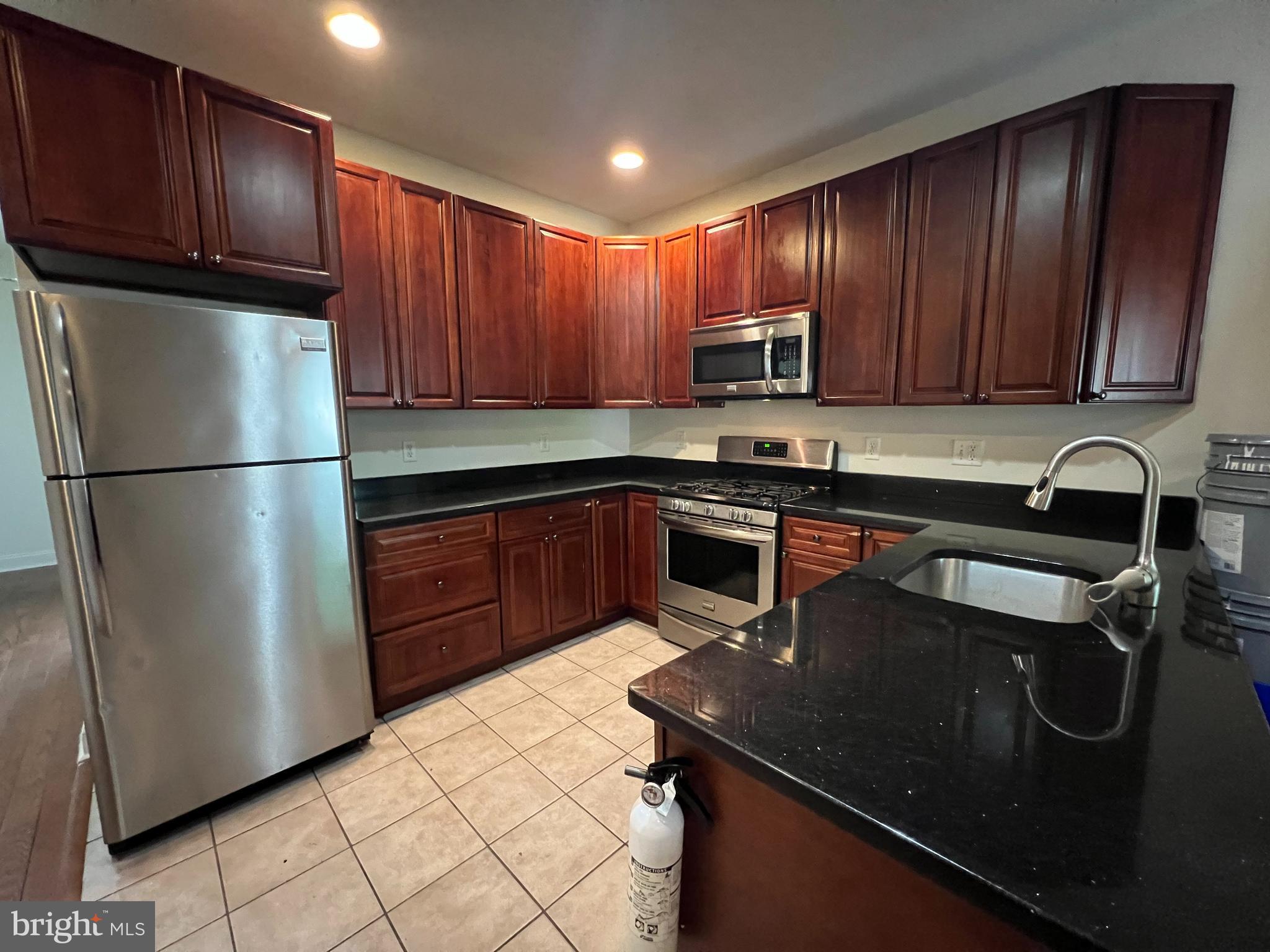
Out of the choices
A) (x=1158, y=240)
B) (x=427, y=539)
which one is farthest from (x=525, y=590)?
(x=1158, y=240)

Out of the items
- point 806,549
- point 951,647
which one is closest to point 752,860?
point 951,647

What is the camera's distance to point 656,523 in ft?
9.84

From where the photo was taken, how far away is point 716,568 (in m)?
2.72

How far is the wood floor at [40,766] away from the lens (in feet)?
4.98

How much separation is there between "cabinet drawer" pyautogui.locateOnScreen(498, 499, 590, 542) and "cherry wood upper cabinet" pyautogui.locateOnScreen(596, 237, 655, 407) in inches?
27.9

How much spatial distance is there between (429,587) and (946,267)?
2.63 m

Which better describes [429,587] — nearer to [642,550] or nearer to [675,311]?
[642,550]

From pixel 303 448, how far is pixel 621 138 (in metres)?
2.00

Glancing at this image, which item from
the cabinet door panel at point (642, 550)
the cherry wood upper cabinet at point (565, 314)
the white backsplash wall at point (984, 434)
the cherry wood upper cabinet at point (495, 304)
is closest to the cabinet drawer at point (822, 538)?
the white backsplash wall at point (984, 434)

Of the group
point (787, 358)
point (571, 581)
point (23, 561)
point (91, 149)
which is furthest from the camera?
point (23, 561)

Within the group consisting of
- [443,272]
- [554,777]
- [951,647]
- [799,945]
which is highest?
[443,272]

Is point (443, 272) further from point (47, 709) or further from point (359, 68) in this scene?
point (47, 709)

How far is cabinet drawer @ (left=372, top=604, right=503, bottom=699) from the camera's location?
2.26m

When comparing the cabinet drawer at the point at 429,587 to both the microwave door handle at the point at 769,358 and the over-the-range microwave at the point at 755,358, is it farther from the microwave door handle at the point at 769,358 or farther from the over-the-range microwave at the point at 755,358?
the microwave door handle at the point at 769,358
